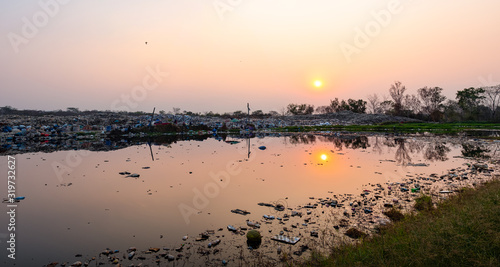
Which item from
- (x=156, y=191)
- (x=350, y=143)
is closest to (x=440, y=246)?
(x=156, y=191)

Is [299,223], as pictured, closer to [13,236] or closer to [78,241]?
[78,241]

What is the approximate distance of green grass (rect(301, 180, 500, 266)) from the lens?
3484mm

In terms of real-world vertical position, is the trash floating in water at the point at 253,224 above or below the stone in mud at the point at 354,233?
below

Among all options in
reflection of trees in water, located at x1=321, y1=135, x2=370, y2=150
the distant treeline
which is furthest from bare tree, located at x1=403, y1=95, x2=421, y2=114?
reflection of trees in water, located at x1=321, y1=135, x2=370, y2=150

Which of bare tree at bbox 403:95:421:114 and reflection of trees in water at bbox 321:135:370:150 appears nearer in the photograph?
reflection of trees in water at bbox 321:135:370:150

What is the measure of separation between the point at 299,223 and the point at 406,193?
14.5ft

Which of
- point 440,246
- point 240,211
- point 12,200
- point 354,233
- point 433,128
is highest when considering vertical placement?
point 433,128

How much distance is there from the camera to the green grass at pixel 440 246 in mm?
3484

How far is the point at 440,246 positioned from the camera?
146 inches

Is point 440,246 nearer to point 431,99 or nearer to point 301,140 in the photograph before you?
point 301,140

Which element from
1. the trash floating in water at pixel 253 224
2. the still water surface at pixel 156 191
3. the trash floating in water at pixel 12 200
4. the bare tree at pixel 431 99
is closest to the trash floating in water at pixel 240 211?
the still water surface at pixel 156 191

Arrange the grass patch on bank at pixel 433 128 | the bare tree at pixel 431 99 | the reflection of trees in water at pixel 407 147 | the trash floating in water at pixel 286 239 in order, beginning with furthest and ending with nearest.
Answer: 1. the bare tree at pixel 431 99
2. the grass patch on bank at pixel 433 128
3. the reflection of trees in water at pixel 407 147
4. the trash floating in water at pixel 286 239

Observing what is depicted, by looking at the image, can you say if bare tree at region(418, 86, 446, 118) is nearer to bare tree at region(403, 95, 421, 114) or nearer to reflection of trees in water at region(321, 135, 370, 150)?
bare tree at region(403, 95, 421, 114)

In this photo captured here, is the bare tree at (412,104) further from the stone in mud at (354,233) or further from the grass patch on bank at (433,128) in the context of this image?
the stone in mud at (354,233)
